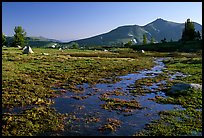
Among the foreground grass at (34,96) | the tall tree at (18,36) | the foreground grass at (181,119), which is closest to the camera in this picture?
the foreground grass at (181,119)

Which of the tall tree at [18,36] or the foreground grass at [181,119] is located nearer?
the foreground grass at [181,119]

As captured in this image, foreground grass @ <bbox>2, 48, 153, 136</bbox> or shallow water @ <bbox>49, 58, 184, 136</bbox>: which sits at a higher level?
foreground grass @ <bbox>2, 48, 153, 136</bbox>

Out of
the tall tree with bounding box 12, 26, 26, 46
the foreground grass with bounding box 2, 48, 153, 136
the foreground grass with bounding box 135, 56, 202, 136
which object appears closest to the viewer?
the foreground grass with bounding box 135, 56, 202, 136

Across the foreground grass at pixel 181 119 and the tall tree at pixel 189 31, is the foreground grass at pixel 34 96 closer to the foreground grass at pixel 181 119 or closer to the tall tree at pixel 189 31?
the foreground grass at pixel 181 119

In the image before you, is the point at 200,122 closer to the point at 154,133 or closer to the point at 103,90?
the point at 154,133

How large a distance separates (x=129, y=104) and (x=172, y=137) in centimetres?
836

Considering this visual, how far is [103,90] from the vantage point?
104 feet

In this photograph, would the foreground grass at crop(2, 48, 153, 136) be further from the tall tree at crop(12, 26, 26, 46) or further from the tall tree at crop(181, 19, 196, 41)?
the tall tree at crop(181, 19, 196, 41)

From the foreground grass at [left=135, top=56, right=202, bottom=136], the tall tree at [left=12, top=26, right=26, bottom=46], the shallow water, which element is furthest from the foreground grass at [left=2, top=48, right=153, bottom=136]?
the tall tree at [left=12, top=26, right=26, bottom=46]

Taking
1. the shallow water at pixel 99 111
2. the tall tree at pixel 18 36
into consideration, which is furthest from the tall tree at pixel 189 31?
the shallow water at pixel 99 111

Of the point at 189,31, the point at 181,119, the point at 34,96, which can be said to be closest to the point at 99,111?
the point at 181,119

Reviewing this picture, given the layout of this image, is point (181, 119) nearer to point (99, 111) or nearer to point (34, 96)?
point (99, 111)

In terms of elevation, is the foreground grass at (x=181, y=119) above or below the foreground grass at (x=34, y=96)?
below

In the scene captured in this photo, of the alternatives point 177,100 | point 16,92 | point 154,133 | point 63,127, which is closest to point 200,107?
point 177,100
